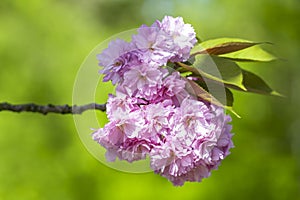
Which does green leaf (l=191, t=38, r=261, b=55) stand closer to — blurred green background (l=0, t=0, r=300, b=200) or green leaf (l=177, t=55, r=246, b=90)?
green leaf (l=177, t=55, r=246, b=90)

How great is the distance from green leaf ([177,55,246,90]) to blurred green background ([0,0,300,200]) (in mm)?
2207

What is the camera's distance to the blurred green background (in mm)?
3316

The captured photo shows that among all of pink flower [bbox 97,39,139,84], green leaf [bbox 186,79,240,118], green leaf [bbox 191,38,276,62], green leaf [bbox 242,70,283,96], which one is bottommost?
green leaf [bbox 242,70,283,96]

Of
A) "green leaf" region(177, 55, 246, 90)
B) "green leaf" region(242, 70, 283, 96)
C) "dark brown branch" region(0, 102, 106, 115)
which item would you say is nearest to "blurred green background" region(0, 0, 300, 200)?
"dark brown branch" region(0, 102, 106, 115)

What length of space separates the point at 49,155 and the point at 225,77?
279 centimetres

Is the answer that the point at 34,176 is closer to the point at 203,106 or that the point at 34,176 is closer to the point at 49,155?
the point at 49,155

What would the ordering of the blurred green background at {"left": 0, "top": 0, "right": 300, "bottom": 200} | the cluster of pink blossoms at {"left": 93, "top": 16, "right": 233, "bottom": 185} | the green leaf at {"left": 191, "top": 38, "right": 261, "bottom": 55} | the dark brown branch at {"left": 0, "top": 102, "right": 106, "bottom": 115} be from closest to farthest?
the cluster of pink blossoms at {"left": 93, "top": 16, "right": 233, "bottom": 185}
the green leaf at {"left": 191, "top": 38, "right": 261, "bottom": 55}
the dark brown branch at {"left": 0, "top": 102, "right": 106, "bottom": 115}
the blurred green background at {"left": 0, "top": 0, "right": 300, "bottom": 200}

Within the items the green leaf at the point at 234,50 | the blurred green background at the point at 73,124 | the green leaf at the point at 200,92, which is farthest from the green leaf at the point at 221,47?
the blurred green background at the point at 73,124

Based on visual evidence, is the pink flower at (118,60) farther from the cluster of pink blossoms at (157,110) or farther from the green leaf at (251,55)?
the green leaf at (251,55)

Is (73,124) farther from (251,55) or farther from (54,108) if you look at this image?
(251,55)

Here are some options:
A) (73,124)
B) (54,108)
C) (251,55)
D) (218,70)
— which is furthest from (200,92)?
(73,124)

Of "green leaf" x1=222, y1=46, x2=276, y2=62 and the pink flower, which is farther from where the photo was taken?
"green leaf" x1=222, y1=46, x2=276, y2=62

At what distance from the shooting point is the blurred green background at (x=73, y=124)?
3.32 metres

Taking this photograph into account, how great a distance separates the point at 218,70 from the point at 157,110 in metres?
0.16
